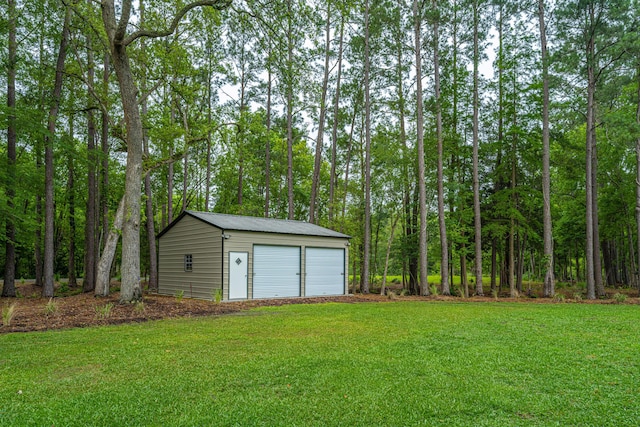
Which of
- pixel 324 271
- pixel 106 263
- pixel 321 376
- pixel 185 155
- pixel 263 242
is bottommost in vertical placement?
pixel 321 376

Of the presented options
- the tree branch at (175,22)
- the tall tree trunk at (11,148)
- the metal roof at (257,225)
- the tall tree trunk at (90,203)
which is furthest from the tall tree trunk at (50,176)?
the tree branch at (175,22)

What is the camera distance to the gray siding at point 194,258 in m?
12.6

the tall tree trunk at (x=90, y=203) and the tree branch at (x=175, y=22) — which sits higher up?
the tree branch at (x=175, y=22)

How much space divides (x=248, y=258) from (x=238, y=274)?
62 centimetres

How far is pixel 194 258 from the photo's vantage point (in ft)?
44.7

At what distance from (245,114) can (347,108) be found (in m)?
8.53

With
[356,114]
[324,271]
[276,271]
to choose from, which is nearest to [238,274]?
[276,271]

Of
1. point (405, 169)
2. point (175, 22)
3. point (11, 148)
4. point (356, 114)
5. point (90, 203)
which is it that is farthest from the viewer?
point (356, 114)

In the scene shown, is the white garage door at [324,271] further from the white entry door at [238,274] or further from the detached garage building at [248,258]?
the white entry door at [238,274]

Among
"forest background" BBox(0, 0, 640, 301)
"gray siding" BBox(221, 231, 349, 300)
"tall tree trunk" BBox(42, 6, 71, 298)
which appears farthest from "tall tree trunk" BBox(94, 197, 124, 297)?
"gray siding" BBox(221, 231, 349, 300)

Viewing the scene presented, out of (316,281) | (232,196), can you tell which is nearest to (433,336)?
(316,281)

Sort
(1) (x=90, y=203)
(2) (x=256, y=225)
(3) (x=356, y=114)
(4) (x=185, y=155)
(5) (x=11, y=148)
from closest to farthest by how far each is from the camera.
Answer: (5) (x=11, y=148) → (4) (x=185, y=155) → (2) (x=256, y=225) → (1) (x=90, y=203) → (3) (x=356, y=114)

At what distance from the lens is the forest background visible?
12016mm

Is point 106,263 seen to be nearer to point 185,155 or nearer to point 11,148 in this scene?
point 185,155
